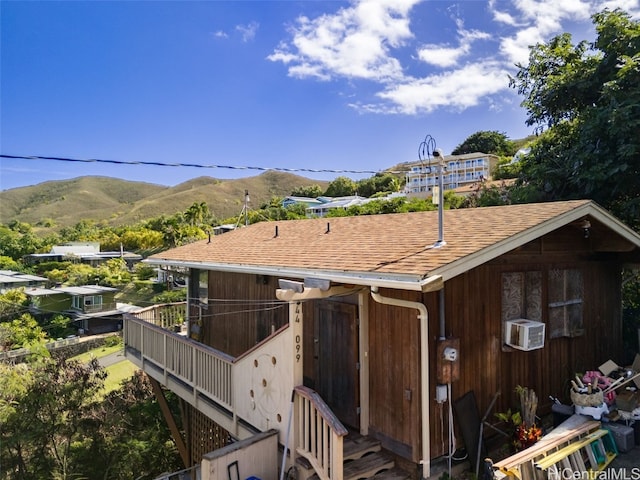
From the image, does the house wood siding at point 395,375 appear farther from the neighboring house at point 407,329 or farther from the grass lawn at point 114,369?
the grass lawn at point 114,369

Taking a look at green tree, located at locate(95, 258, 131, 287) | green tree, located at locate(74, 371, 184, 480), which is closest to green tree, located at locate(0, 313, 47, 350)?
green tree, located at locate(95, 258, 131, 287)

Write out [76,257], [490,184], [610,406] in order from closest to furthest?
[610,406]
[490,184]
[76,257]

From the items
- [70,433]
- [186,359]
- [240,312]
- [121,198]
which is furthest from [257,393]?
[121,198]

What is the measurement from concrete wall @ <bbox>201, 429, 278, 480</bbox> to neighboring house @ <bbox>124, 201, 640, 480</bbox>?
0.11m

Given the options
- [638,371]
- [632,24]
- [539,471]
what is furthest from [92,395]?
[632,24]

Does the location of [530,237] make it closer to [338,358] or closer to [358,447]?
[338,358]

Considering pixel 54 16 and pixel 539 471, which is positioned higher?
pixel 54 16

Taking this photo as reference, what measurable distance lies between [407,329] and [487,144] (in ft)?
265

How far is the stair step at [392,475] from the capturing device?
478cm

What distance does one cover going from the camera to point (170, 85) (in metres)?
15.2

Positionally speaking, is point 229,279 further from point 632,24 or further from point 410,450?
point 632,24

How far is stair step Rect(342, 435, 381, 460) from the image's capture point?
4.88 m

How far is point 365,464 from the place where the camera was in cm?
485

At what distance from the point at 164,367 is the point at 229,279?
7.44 ft
